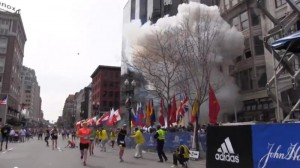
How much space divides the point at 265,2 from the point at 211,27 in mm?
5591

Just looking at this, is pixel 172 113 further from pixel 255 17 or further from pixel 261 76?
pixel 255 17

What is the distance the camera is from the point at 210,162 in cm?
951

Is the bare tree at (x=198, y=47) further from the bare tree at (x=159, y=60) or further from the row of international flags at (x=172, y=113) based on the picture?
the row of international flags at (x=172, y=113)

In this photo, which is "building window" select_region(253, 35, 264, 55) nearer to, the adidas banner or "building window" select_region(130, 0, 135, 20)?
the adidas banner

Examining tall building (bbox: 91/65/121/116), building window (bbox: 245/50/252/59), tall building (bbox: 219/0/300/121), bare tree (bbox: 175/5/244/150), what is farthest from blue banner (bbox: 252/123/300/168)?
tall building (bbox: 91/65/121/116)

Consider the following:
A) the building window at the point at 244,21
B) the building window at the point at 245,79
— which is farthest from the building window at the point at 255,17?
the building window at the point at 245,79

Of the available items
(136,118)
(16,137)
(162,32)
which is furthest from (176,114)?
(16,137)

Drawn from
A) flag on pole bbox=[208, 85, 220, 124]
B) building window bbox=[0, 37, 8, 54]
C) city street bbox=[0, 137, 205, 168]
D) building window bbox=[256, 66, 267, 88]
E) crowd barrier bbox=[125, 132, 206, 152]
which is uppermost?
building window bbox=[0, 37, 8, 54]

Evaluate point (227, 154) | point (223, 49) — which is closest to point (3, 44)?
point (223, 49)

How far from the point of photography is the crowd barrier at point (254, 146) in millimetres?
7023

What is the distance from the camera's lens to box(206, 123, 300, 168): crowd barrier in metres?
7.02

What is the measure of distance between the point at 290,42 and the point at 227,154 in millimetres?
3920

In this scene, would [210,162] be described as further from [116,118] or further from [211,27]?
[116,118]

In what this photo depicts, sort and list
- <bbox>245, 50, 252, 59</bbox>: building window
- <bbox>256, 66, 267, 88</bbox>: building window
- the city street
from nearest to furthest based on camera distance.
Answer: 1. the city street
2. <bbox>256, 66, 267, 88</bbox>: building window
3. <bbox>245, 50, 252, 59</bbox>: building window
